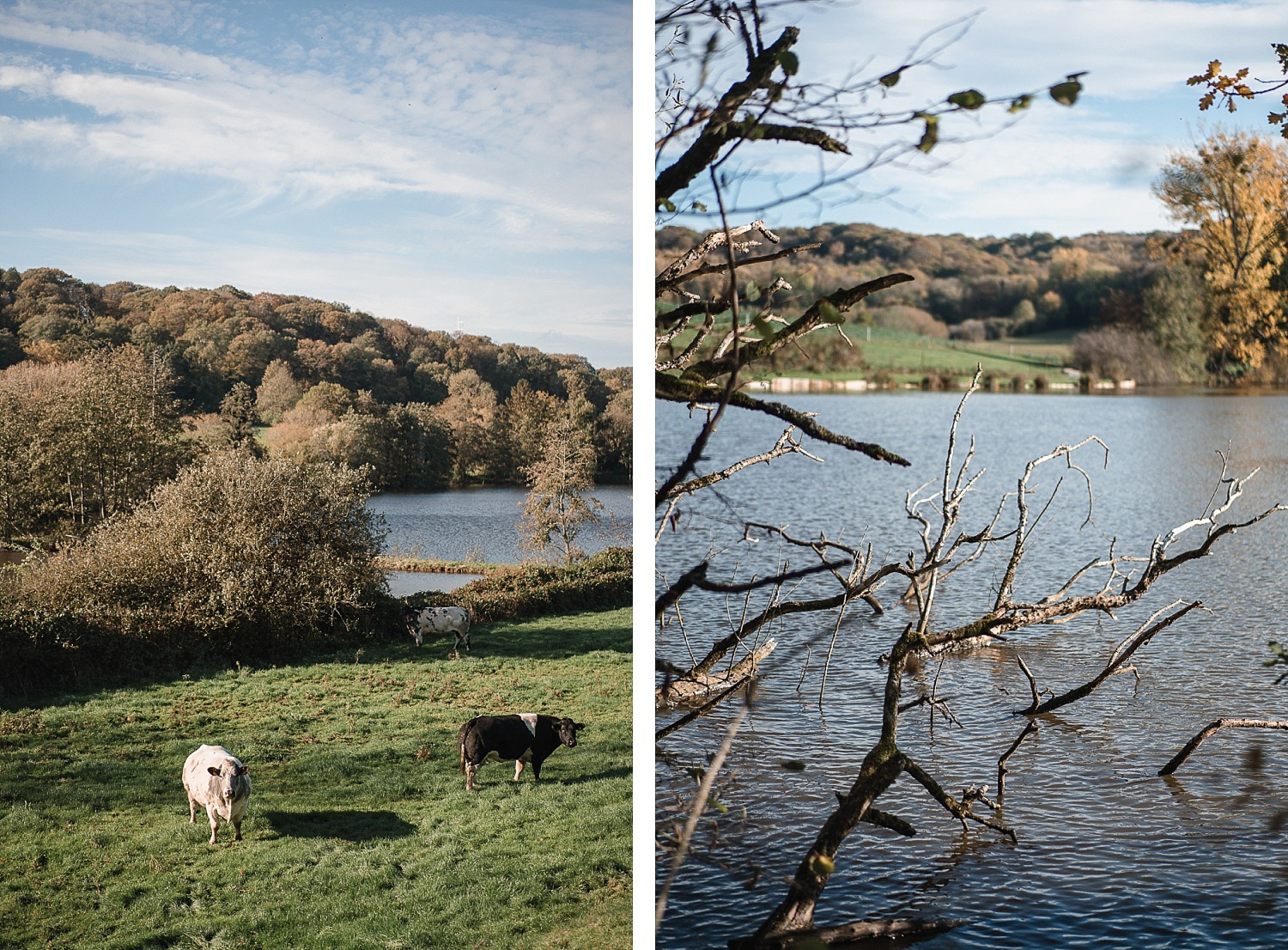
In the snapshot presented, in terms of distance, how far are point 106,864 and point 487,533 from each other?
1117 millimetres

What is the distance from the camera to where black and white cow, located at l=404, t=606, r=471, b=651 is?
266cm

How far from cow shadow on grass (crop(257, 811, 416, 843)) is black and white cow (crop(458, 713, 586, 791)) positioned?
198 mm

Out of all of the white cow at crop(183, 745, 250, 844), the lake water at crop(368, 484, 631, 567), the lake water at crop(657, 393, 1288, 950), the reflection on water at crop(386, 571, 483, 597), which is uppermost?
the lake water at crop(368, 484, 631, 567)

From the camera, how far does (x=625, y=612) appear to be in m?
2.85

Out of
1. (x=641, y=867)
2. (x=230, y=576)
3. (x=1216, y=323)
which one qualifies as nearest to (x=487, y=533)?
(x=230, y=576)

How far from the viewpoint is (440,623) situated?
2.67 meters

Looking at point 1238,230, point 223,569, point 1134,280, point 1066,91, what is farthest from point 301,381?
point 1134,280

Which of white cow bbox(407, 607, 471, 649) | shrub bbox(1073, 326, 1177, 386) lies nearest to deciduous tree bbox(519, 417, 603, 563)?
white cow bbox(407, 607, 471, 649)

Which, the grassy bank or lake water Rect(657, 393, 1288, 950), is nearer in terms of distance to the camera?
the grassy bank

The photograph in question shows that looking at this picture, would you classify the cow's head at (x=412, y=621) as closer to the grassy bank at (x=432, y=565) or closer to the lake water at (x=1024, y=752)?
the grassy bank at (x=432, y=565)

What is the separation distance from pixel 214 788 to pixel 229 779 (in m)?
0.04

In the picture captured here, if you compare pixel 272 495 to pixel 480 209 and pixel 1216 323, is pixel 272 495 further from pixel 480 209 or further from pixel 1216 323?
pixel 1216 323

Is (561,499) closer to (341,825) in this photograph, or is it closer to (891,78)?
(341,825)

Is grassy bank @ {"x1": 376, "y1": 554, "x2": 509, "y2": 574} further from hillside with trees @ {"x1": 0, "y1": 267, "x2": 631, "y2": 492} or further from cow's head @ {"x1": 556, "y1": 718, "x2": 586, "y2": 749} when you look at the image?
cow's head @ {"x1": 556, "y1": 718, "x2": 586, "y2": 749}
